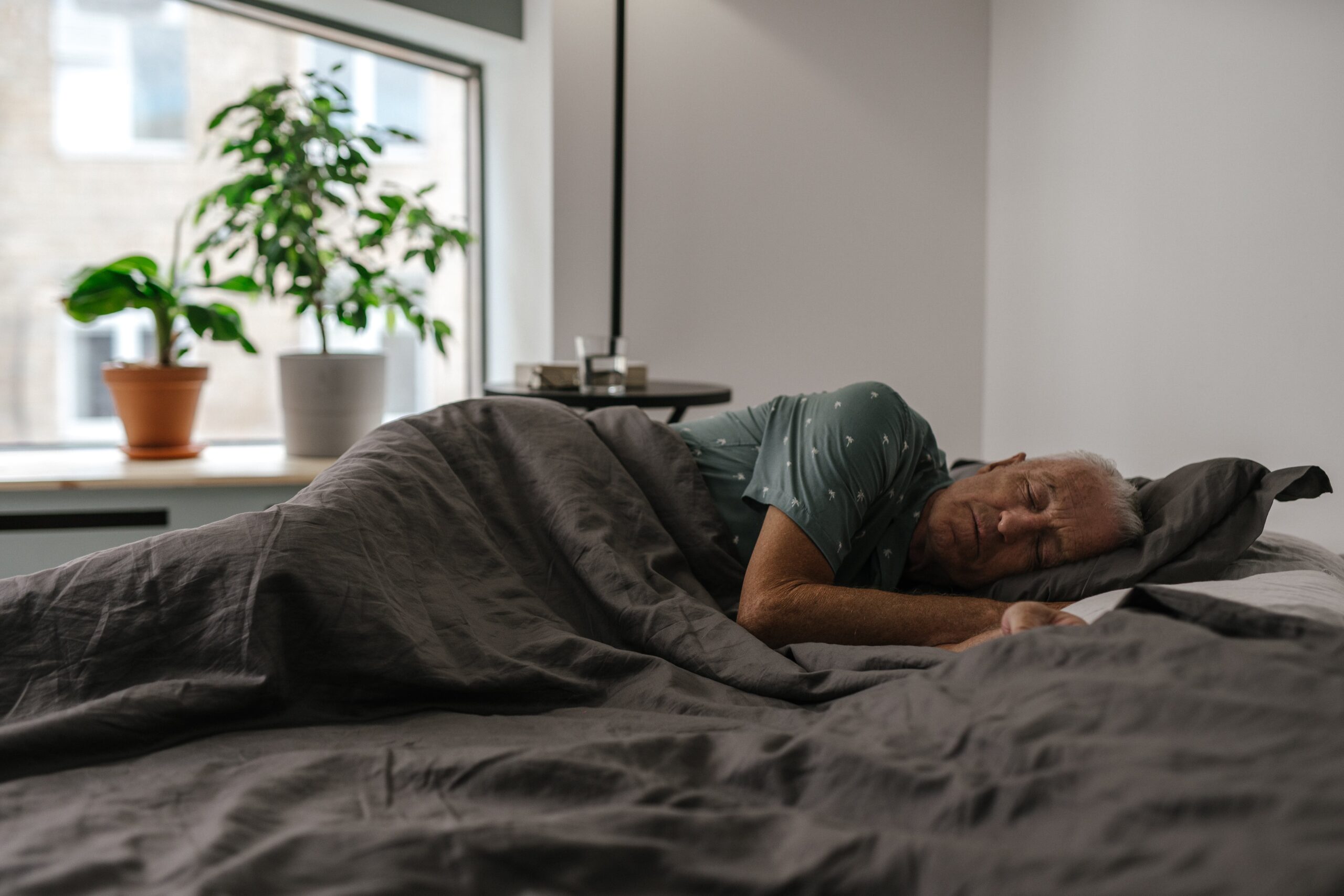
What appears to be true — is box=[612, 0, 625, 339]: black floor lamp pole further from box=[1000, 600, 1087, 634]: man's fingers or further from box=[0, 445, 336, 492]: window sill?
box=[1000, 600, 1087, 634]: man's fingers

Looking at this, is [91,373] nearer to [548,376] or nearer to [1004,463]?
[548,376]

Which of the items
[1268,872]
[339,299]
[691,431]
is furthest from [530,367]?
[1268,872]

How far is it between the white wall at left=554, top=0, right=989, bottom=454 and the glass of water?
519 mm

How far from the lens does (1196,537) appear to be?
4.31ft

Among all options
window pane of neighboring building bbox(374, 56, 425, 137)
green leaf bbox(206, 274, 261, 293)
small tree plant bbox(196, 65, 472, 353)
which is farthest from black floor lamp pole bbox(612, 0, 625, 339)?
green leaf bbox(206, 274, 261, 293)

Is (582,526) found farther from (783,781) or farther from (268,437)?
(268,437)

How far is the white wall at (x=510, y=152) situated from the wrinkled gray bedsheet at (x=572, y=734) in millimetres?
1668

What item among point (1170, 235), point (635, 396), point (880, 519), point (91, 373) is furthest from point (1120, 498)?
point (91, 373)

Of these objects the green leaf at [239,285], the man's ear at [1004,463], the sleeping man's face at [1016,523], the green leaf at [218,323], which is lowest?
the sleeping man's face at [1016,523]

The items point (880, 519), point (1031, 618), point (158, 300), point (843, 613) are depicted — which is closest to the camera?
point (1031, 618)

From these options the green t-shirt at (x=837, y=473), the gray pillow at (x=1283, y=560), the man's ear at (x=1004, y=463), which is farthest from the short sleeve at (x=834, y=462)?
the gray pillow at (x=1283, y=560)

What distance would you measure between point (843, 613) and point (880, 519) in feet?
0.69

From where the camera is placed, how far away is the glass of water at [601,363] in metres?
2.26

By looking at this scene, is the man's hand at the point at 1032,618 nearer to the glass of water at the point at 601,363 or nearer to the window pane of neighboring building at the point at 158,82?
the glass of water at the point at 601,363
